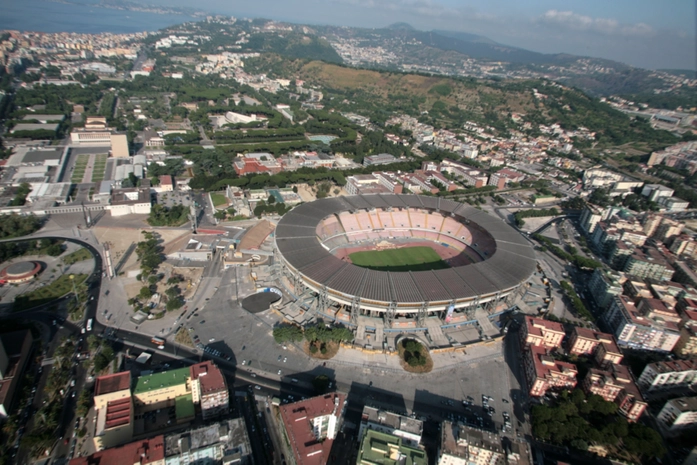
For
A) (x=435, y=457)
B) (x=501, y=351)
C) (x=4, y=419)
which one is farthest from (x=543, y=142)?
(x=4, y=419)

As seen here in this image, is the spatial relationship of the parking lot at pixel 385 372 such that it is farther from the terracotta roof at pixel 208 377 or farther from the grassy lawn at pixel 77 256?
the grassy lawn at pixel 77 256

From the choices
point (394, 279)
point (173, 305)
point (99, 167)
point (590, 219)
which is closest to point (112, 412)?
→ point (173, 305)

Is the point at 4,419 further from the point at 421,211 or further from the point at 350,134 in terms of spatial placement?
the point at 350,134

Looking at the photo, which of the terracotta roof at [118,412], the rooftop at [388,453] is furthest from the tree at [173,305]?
the rooftop at [388,453]

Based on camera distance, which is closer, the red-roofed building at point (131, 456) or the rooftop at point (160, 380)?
the red-roofed building at point (131, 456)

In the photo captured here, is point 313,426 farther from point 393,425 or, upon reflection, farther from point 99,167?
point 99,167
